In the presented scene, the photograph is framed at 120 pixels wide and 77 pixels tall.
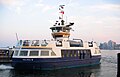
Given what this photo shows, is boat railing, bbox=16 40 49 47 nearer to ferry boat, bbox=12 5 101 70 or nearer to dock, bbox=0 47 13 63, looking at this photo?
ferry boat, bbox=12 5 101 70

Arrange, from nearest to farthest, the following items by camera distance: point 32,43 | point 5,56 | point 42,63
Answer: point 42,63 → point 32,43 → point 5,56

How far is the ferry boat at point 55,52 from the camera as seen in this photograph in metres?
33.2

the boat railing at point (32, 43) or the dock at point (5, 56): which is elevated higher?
the boat railing at point (32, 43)

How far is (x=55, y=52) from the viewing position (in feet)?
117

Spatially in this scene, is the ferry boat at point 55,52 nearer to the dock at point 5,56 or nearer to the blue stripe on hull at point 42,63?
the blue stripe on hull at point 42,63

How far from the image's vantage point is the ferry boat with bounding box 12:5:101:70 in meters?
33.2

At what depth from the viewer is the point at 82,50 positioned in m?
41.6

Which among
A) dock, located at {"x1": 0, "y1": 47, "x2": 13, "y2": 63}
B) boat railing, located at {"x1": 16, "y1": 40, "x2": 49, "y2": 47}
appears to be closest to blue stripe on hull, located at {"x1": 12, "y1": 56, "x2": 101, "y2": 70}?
boat railing, located at {"x1": 16, "y1": 40, "x2": 49, "y2": 47}

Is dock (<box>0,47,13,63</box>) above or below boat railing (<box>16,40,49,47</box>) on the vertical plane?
below

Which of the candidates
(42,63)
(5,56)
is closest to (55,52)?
(42,63)

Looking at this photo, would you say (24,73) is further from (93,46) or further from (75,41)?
(93,46)

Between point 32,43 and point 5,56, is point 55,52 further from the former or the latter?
point 5,56

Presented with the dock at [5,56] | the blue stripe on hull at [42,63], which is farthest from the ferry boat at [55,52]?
the dock at [5,56]

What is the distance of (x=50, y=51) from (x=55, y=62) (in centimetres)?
177
